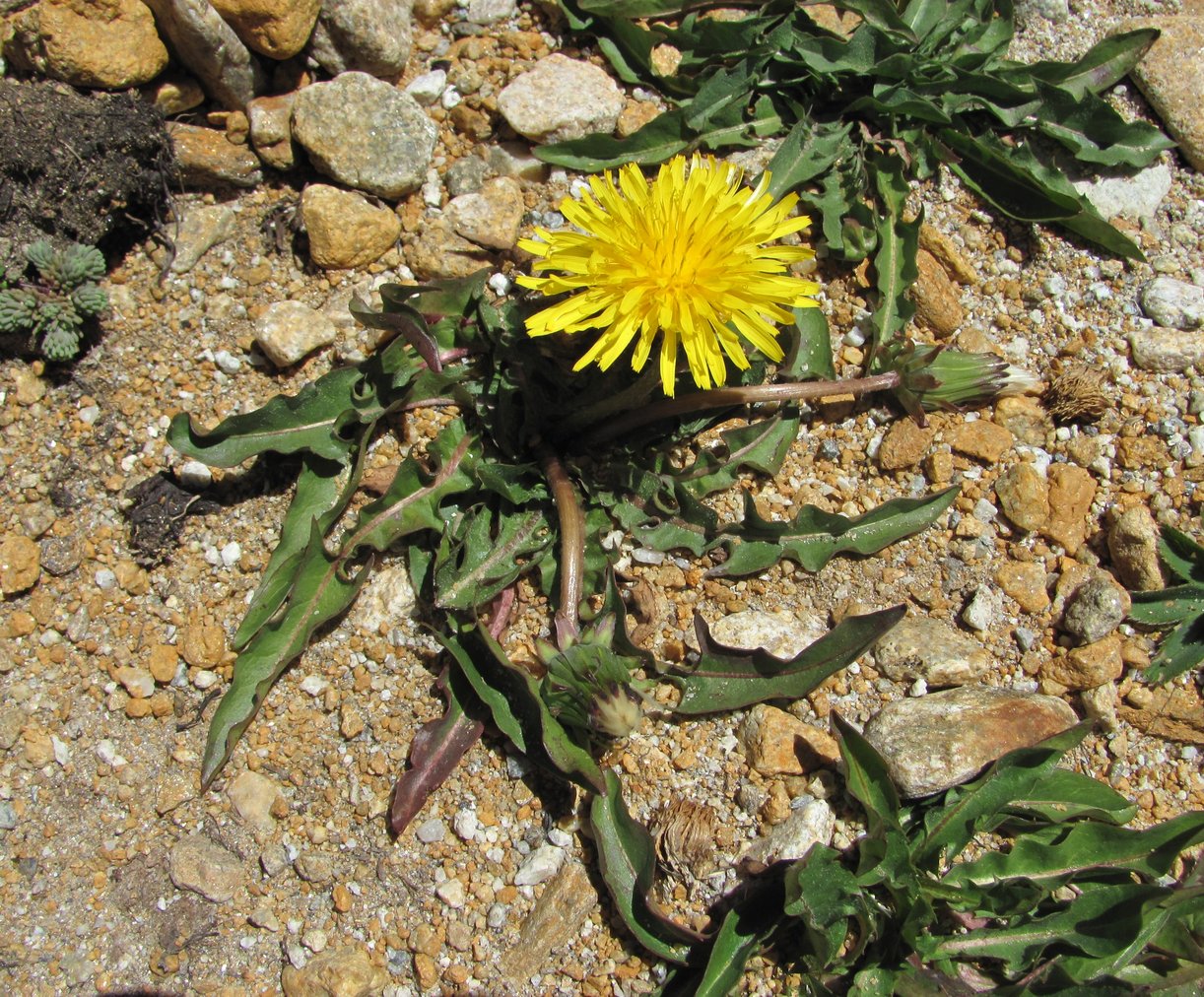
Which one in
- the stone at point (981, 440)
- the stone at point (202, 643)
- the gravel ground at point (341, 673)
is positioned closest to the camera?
the gravel ground at point (341, 673)

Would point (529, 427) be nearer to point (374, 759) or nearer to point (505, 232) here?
point (505, 232)

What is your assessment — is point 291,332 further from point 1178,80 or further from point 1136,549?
point 1178,80

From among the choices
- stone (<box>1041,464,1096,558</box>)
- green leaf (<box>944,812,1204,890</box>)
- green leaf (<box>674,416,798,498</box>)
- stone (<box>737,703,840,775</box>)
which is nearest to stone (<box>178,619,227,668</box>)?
green leaf (<box>674,416,798,498</box>)

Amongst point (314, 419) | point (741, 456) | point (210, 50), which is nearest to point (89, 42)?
point (210, 50)

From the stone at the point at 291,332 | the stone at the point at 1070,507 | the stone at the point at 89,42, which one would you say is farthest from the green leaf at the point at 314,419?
the stone at the point at 1070,507

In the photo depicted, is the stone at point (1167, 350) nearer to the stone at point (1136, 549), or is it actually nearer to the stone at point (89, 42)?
the stone at point (1136, 549)

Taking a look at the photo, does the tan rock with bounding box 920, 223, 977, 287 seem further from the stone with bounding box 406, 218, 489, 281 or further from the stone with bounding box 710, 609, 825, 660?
the stone with bounding box 406, 218, 489, 281
